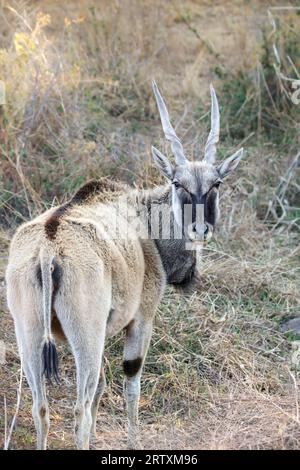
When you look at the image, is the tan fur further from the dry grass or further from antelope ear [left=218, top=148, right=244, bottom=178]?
antelope ear [left=218, top=148, right=244, bottom=178]

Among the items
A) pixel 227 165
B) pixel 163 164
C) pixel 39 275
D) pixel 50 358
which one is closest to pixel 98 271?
pixel 39 275

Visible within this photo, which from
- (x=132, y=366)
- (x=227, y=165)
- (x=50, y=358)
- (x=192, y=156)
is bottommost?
(x=132, y=366)

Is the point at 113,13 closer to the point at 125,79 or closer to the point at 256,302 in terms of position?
the point at 125,79

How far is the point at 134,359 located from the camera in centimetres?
597

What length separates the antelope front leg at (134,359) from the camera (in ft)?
19.6

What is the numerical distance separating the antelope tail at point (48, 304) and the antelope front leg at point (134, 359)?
121 cm

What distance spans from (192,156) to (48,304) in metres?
4.12

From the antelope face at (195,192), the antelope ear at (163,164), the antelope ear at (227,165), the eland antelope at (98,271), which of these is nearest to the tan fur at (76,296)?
the eland antelope at (98,271)

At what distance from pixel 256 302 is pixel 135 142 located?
2532 millimetres

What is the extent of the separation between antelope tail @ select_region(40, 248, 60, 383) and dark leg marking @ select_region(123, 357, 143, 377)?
122 cm

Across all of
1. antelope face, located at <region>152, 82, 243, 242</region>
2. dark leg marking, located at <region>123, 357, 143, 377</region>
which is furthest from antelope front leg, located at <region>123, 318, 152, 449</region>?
antelope face, located at <region>152, 82, 243, 242</region>

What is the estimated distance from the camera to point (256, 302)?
7.85 metres

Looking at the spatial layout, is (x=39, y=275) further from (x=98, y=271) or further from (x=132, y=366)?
(x=132, y=366)

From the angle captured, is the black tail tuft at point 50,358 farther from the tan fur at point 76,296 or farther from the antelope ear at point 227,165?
the antelope ear at point 227,165
